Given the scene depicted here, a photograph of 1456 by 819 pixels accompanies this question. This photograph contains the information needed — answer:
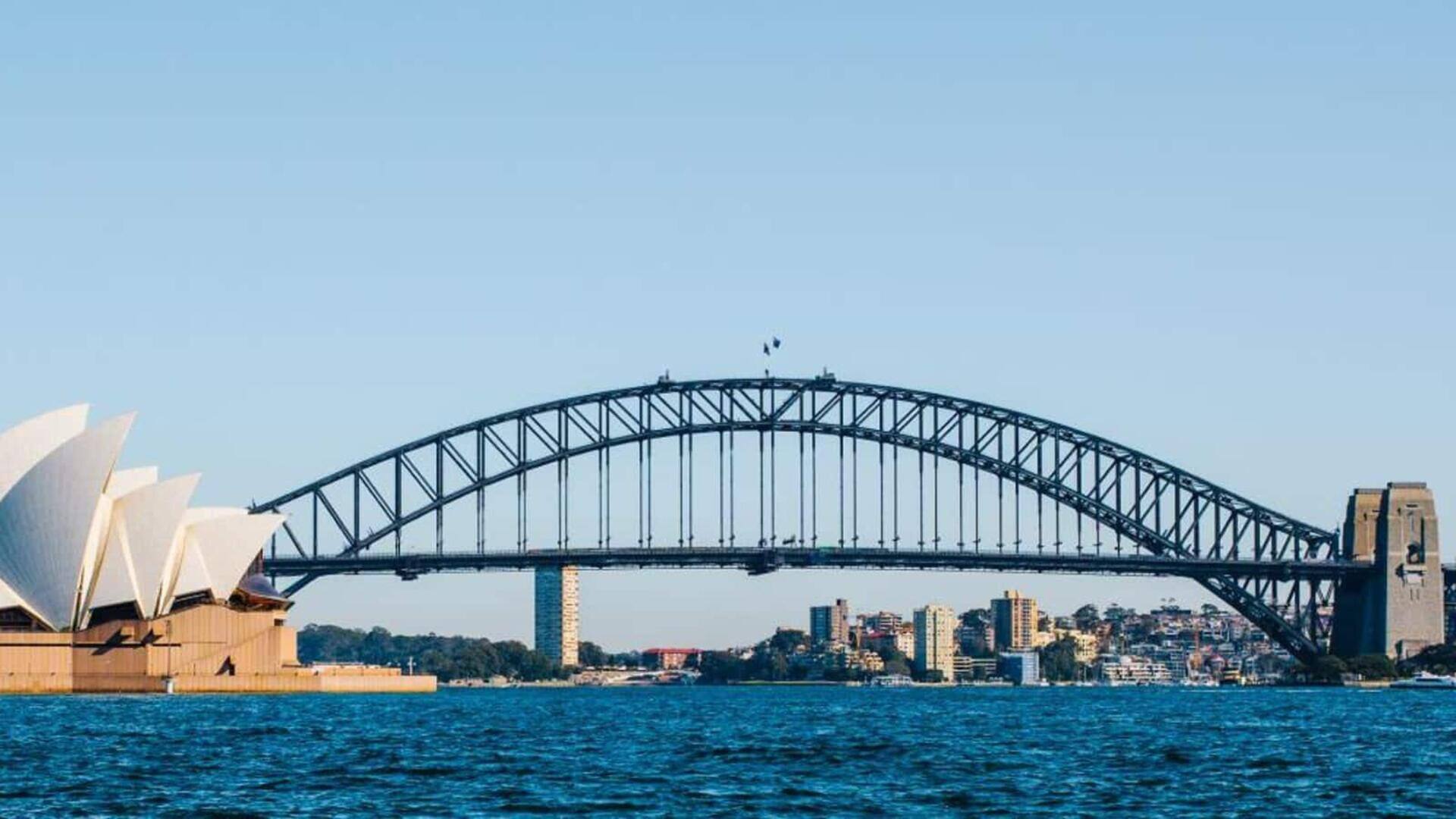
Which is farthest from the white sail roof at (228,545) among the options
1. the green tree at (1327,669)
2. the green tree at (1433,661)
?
the green tree at (1433,661)

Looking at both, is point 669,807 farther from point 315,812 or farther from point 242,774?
point 242,774

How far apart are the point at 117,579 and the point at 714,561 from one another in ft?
114

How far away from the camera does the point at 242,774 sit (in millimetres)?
48906

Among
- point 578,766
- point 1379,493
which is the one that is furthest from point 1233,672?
point 578,766

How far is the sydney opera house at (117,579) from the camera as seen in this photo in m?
88.0

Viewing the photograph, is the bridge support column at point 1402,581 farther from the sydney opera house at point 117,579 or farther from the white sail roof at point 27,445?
the white sail roof at point 27,445

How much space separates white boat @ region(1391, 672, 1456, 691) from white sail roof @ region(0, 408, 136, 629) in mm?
62475

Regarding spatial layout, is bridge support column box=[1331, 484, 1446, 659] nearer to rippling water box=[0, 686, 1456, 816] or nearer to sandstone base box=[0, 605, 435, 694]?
rippling water box=[0, 686, 1456, 816]

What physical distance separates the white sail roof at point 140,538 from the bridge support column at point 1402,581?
201ft

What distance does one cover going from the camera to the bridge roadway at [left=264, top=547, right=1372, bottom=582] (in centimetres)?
11919

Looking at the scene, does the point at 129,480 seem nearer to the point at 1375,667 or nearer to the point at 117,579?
the point at 117,579

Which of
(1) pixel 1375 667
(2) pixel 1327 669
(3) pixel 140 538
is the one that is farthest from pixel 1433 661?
(3) pixel 140 538

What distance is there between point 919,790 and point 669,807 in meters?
5.39

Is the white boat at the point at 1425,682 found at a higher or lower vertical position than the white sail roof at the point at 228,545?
lower
